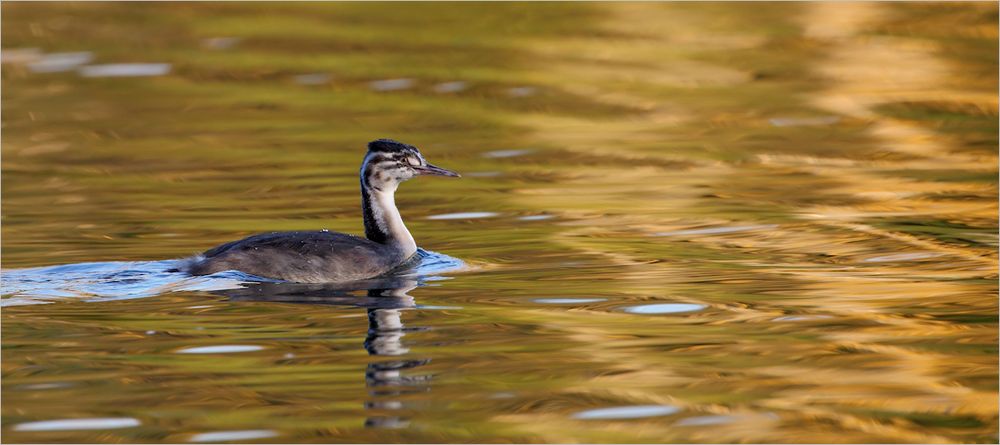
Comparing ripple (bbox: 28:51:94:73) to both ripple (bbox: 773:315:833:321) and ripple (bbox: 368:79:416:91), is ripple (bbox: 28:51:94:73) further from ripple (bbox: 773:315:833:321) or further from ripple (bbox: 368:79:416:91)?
ripple (bbox: 773:315:833:321)

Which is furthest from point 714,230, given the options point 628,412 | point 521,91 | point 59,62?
point 59,62

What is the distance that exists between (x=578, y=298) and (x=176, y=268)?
3063mm

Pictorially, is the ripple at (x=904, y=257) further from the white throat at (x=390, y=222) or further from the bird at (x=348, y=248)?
the white throat at (x=390, y=222)

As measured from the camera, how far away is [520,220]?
16.2 m

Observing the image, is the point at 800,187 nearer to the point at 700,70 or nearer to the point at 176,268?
the point at 176,268

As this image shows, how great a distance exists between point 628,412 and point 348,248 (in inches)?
185

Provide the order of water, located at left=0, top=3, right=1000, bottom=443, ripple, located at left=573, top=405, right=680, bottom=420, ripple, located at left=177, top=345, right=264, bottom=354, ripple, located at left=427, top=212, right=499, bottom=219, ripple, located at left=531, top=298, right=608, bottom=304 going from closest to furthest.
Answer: ripple, located at left=573, top=405, right=680, bottom=420, water, located at left=0, top=3, right=1000, bottom=443, ripple, located at left=177, top=345, right=264, bottom=354, ripple, located at left=531, top=298, right=608, bottom=304, ripple, located at left=427, top=212, right=499, bottom=219

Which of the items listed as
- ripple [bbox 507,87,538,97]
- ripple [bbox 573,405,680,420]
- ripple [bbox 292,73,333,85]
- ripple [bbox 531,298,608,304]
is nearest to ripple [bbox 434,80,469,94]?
ripple [bbox 507,87,538,97]

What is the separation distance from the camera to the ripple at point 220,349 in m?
10.6

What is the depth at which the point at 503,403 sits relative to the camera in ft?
30.9

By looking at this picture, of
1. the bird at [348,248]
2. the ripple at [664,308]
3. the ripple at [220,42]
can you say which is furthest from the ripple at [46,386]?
the ripple at [220,42]

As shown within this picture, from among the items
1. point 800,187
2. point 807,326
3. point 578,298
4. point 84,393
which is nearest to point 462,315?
point 578,298

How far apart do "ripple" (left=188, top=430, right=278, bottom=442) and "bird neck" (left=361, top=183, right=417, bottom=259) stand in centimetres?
545

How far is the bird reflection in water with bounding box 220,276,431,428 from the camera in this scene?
9.53 m
